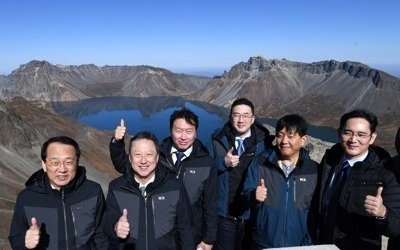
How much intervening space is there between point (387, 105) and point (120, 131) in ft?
551

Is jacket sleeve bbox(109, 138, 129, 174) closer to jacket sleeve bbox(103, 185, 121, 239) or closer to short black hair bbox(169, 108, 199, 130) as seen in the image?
short black hair bbox(169, 108, 199, 130)

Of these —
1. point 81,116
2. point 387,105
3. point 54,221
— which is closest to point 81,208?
point 54,221

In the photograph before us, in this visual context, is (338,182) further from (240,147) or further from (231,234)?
(231,234)

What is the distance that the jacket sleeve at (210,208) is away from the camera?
597cm

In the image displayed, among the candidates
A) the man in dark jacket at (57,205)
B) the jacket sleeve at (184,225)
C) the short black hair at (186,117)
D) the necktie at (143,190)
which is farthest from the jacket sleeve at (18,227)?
the short black hair at (186,117)

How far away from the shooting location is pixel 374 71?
17588cm

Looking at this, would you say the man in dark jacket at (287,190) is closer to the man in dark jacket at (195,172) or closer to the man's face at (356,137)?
the man's face at (356,137)

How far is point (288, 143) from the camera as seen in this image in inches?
217

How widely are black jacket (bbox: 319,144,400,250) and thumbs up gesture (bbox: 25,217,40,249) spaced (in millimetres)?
3659

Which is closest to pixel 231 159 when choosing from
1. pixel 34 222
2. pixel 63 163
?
pixel 63 163

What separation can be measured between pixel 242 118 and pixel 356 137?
6.61 ft

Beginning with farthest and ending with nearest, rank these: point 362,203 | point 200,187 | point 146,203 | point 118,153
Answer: point 118,153
point 200,187
point 362,203
point 146,203

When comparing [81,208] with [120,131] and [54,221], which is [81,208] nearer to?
[54,221]

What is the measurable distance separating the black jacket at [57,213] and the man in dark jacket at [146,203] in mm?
255
